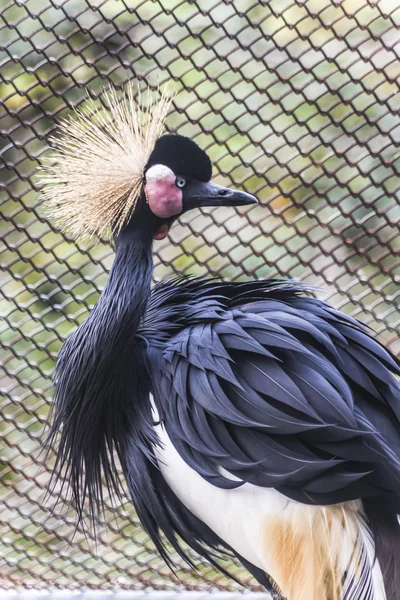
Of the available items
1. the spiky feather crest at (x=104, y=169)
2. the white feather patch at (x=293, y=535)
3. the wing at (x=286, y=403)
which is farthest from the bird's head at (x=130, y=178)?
the white feather patch at (x=293, y=535)

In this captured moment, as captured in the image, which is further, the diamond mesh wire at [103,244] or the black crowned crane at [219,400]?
the diamond mesh wire at [103,244]

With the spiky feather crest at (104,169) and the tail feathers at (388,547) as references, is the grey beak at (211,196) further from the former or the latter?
the tail feathers at (388,547)

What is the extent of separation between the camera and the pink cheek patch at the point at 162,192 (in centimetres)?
128

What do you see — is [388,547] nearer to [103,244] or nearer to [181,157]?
[181,157]

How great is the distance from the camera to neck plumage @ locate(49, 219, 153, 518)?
1251mm

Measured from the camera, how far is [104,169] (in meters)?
1.34

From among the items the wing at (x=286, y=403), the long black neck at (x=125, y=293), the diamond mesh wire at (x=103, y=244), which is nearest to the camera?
the wing at (x=286, y=403)

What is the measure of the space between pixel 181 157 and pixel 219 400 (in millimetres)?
372

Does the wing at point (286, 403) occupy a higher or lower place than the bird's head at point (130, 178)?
lower

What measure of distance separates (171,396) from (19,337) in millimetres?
739

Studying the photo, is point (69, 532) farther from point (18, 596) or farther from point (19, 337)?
point (19, 337)

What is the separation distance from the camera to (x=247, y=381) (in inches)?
46.0

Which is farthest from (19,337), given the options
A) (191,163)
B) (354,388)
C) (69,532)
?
(354,388)

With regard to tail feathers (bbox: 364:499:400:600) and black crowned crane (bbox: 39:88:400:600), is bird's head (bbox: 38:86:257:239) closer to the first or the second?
black crowned crane (bbox: 39:88:400:600)
